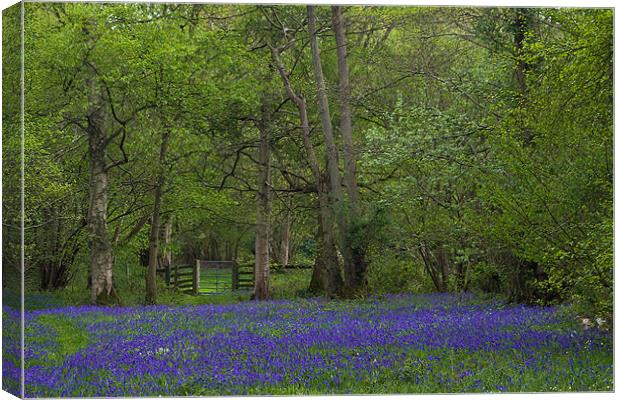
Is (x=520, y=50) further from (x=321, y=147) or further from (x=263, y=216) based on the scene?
(x=263, y=216)

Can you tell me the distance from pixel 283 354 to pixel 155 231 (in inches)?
114

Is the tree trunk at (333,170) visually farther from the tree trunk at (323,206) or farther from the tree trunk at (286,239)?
the tree trunk at (286,239)

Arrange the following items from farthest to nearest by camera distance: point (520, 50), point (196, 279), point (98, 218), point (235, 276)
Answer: point (520, 50)
point (235, 276)
point (196, 279)
point (98, 218)

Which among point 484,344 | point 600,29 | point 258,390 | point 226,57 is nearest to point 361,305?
point 484,344

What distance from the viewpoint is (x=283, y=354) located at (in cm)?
966

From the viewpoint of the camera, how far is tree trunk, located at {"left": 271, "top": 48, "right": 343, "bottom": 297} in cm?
1184

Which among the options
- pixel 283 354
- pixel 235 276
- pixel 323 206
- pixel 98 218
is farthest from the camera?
pixel 323 206

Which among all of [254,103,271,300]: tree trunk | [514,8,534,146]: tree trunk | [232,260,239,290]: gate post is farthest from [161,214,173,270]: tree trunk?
[514,8,534,146]: tree trunk

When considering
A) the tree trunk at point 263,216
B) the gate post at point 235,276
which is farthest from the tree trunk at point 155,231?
the tree trunk at point 263,216

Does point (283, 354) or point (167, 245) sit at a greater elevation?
point (167, 245)

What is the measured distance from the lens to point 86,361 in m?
9.23

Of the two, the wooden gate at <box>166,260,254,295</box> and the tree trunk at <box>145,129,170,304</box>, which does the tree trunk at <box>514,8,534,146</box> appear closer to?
the wooden gate at <box>166,260,254,295</box>

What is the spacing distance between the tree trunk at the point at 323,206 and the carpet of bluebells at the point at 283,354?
2.62 feet

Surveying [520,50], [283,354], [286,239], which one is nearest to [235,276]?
[286,239]
